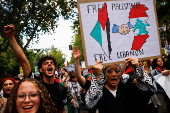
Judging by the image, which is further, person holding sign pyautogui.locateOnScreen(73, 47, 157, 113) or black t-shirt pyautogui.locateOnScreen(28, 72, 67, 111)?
black t-shirt pyautogui.locateOnScreen(28, 72, 67, 111)

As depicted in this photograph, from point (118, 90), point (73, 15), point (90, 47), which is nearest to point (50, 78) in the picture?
point (90, 47)

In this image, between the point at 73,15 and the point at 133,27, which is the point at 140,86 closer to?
the point at 133,27

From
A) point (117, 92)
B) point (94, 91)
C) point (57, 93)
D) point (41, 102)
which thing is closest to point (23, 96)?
point (41, 102)

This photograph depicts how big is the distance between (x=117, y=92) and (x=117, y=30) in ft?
3.23

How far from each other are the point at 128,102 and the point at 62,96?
4.81 ft

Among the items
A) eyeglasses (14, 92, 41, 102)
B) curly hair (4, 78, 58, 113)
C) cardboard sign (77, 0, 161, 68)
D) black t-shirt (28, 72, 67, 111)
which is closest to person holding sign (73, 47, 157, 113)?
cardboard sign (77, 0, 161, 68)

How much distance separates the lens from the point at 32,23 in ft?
48.1

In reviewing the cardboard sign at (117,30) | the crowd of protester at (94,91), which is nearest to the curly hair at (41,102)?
the crowd of protester at (94,91)

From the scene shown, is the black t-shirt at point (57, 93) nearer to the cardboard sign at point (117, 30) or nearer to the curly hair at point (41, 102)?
the cardboard sign at point (117, 30)

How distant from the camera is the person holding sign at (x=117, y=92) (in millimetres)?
2656

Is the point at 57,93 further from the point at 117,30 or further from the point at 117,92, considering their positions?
the point at 117,30

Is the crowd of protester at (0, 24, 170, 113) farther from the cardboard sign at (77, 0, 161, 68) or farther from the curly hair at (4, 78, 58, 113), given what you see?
the cardboard sign at (77, 0, 161, 68)

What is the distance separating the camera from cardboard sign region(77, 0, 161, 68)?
298cm

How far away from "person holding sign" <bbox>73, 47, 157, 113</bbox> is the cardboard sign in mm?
191
